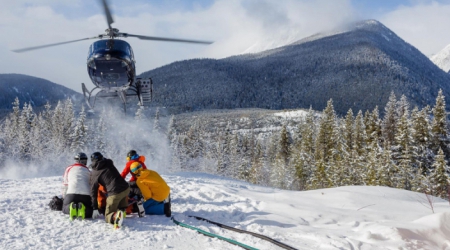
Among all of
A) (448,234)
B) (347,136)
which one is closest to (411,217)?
(448,234)

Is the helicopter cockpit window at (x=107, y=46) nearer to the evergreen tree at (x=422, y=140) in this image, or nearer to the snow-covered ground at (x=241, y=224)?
the snow-covered ground at (x=241, y=224)

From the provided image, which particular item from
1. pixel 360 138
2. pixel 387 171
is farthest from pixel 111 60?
pixel 360 138

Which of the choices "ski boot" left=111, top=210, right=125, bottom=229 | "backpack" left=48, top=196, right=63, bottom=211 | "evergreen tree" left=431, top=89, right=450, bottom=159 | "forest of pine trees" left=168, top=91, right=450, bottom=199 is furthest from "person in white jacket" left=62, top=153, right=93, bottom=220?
"evergreen tree" left=431, top=89, right=450, bottom=159

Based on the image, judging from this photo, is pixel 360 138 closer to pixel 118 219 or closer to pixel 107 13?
pixel 107 13

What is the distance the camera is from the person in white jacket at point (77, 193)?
694 cm

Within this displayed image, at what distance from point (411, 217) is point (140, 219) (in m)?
6.85

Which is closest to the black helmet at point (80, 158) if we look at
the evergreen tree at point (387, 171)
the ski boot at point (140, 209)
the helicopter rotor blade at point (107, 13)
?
the ski boot at point (140, 209)

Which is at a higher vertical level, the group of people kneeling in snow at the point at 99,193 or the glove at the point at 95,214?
the group of people kneeling in snow at the point at 99,193

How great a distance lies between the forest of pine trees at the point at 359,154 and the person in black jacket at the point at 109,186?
1242 cm

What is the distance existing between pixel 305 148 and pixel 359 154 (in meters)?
11.1

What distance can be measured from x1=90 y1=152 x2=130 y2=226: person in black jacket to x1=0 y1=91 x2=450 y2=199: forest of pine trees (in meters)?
17.5

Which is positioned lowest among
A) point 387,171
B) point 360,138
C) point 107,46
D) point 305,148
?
point 387,171

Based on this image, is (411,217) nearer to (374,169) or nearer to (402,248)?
(402,248)

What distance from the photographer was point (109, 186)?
6.98 m
